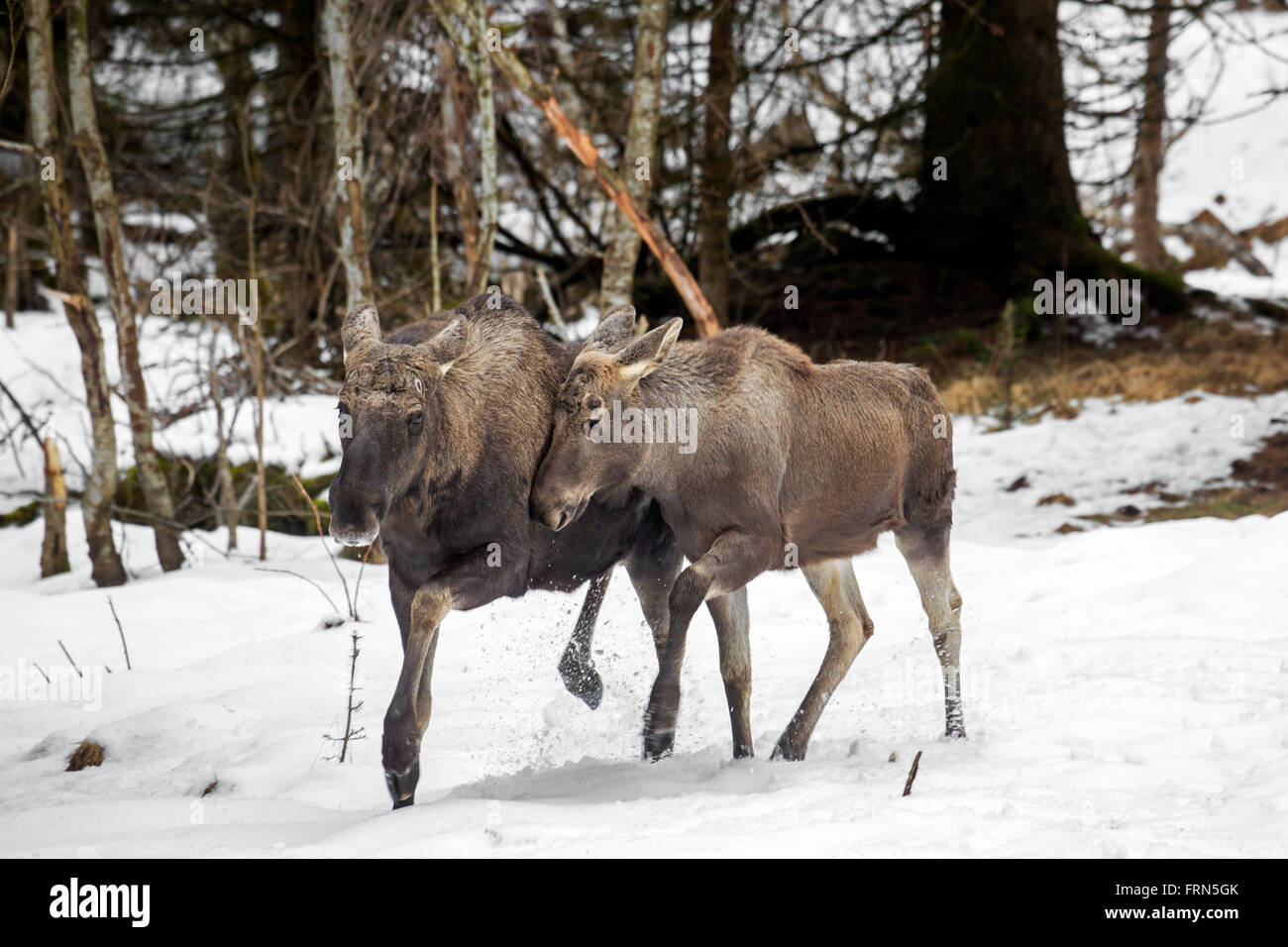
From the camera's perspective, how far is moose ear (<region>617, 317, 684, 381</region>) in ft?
16.1

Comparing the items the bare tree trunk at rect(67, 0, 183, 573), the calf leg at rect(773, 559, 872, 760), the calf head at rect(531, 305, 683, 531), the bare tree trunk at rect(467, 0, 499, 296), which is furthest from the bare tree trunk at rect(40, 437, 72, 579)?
the calf leg at rect(773, 559, 872, 760)

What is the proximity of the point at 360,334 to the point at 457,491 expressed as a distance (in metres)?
0.73

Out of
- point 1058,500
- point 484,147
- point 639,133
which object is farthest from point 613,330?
point 1058,500

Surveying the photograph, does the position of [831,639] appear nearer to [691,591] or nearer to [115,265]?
[691,591]

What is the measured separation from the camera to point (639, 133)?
9484 mm

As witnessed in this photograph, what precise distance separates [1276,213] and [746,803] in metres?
26.2

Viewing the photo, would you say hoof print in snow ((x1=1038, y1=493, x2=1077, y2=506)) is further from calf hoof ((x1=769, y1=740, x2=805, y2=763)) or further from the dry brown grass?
calf hoof ((x1=769, y1=740, x2=805, y2=763))

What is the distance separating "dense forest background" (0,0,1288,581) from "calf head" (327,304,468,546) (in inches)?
195

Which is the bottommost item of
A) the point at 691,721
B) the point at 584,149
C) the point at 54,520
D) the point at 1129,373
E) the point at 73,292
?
the point at 691,721

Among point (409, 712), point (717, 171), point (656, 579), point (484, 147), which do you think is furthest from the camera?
point (717, 171)

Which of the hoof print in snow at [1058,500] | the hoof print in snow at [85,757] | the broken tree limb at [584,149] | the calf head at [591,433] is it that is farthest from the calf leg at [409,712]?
the hoof print in snow at [1058,500]

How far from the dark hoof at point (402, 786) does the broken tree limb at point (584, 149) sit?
4.76 meters

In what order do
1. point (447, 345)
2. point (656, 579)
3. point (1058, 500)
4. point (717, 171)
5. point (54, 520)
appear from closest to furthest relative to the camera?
1. point (447, 345)
2. point (656, 579)
3. point (54, 520)
4. point (1058, 500)
5. point (717, 171)

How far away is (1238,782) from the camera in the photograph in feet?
14.2
